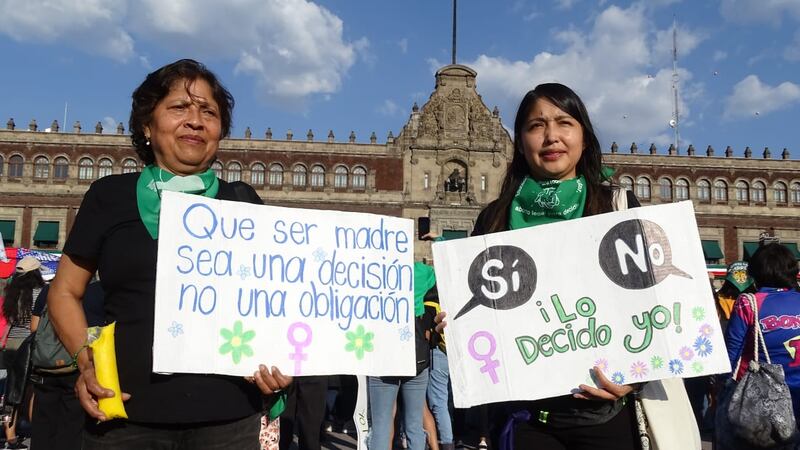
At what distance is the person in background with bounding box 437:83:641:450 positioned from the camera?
7.35ft

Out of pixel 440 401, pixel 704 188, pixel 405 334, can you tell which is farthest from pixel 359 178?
pixel 405 334

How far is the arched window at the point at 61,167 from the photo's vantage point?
35.5 meters

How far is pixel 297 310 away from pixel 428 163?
112 feet

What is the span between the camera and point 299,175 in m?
36.8

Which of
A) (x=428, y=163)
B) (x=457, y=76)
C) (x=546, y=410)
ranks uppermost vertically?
(x=457, y=76)

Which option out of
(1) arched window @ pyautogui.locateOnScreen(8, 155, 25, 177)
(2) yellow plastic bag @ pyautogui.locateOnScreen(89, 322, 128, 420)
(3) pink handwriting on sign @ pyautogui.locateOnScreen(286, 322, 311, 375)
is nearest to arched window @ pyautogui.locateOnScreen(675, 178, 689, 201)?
(1) arched window @ pyautogui.locateOnScreen(8, 155, 25, 177)

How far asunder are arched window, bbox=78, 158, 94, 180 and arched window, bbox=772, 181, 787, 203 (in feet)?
141

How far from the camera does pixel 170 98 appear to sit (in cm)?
235

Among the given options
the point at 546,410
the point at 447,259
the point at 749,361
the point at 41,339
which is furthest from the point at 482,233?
the point at 41,339

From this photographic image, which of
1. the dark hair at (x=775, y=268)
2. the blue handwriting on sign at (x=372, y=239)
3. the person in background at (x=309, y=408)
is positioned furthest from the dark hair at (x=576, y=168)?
the person in background at (x=309, y=408)

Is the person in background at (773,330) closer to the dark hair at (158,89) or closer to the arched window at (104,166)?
the dark hair at (158,89)

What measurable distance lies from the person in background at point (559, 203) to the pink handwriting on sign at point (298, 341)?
557 mm

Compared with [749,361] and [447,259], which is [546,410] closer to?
[447,259]

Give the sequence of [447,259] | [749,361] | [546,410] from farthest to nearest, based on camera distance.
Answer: [749,361] < [447,259] < [546,410]
